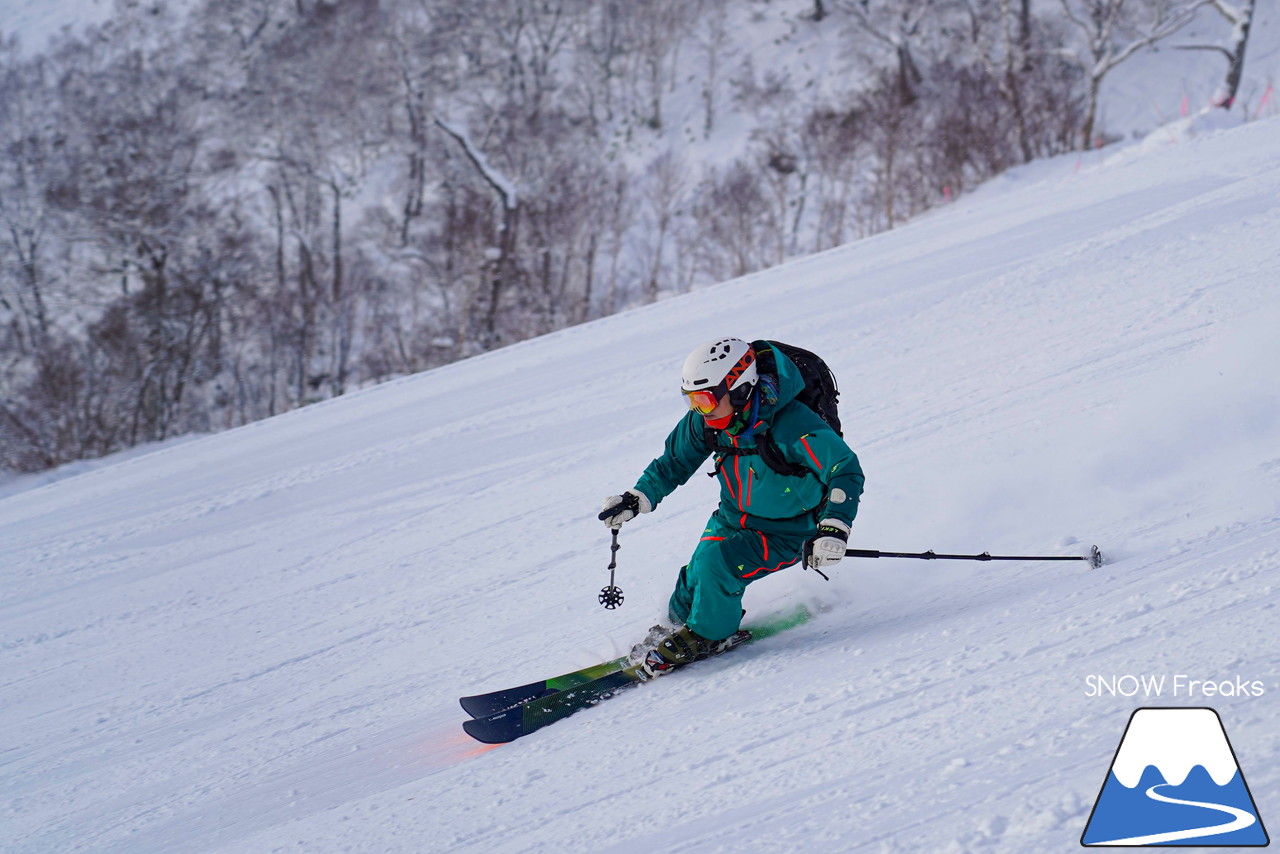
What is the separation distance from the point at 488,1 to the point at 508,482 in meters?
31.3

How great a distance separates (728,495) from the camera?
3668 millimetres

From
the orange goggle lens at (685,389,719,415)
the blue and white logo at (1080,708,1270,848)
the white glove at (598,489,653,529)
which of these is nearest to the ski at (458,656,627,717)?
the white glove at (598,489,653,529)

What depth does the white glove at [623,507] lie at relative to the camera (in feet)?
12.4

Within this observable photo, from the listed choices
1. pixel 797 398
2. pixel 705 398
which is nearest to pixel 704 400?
pixel 705 398

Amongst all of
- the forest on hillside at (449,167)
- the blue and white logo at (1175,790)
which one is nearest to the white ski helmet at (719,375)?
the blue and white logo at (1175,790)

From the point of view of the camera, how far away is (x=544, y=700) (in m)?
3.51

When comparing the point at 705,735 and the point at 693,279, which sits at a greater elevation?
the point at 693,279

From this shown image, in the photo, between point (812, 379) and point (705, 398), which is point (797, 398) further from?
point (705, 398)

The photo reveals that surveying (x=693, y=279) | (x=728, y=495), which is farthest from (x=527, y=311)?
(x=728, y=495)

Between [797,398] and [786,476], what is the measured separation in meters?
0.32

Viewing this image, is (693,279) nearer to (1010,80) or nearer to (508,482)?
(1010,80)

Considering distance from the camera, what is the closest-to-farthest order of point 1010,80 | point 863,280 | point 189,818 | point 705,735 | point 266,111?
point 705,735, point 189,818, point 863,280, point 1010,80, point 266,111

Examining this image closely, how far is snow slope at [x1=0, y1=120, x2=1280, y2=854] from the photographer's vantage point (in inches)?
105

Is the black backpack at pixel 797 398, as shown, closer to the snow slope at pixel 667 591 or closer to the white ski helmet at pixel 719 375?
the white ski helmet at pixel 719 375
